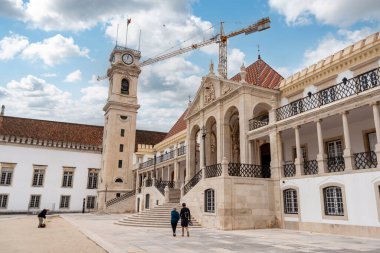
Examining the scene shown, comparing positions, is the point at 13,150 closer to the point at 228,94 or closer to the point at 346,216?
the point at 228,94

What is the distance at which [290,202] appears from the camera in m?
16.7

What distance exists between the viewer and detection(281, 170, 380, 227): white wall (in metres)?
12.5

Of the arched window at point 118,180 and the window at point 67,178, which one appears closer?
the arched window at point 118,180

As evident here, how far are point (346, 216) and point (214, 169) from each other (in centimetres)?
741

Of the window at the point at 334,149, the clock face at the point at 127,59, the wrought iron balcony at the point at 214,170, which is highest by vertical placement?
the clock face at the point at 127,59

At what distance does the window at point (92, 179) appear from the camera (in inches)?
1645

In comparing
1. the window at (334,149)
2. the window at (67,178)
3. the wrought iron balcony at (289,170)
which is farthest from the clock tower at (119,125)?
the window at (334,149)

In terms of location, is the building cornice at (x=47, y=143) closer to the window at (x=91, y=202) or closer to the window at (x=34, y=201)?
the window at (x=91, y=202)

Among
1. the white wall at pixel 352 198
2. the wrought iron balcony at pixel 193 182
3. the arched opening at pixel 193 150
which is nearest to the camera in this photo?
the white wall at pixel 352 198

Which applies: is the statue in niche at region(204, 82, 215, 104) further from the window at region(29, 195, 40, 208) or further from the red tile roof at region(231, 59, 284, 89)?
the window at region(29, 195, 40, 208)

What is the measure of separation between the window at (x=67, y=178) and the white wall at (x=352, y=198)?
3342 cm

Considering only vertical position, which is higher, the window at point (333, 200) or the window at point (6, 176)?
the window at point (6, 176)

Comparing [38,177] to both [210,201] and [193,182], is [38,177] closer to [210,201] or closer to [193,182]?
[193,182]

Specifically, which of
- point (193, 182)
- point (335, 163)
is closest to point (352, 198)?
point (335, 163)
